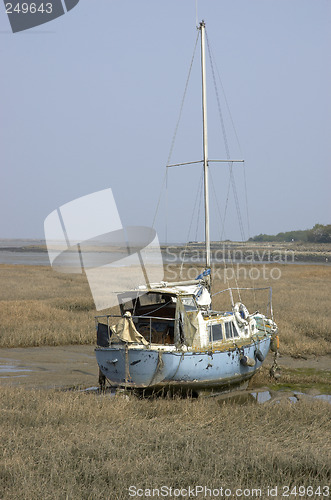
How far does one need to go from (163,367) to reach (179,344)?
2.86ft

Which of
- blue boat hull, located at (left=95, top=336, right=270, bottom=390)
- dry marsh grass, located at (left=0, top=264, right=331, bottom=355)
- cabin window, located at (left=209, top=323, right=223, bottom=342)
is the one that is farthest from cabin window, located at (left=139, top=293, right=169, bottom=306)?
dry marsh grass, located at (left=0, top=264, right=331, bottom=355)

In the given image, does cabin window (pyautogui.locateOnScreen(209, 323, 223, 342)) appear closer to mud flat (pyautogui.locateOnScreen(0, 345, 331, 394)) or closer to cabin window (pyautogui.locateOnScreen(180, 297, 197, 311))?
cabin window (pyautogui.locateOnScreen(180, 297, 197, 311))

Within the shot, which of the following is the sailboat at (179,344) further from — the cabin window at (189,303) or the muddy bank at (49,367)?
the muddy bank at (49,367)

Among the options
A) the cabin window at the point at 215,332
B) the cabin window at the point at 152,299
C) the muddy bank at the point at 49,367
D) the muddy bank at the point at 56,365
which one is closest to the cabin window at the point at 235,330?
the cabin window at the point at 215,332

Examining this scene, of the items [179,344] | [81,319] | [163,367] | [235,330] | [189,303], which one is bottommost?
[81,319]

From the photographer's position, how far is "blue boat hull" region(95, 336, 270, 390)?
14.0 meters

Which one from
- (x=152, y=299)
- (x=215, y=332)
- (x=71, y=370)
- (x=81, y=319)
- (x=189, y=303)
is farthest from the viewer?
(x=81, y=319)

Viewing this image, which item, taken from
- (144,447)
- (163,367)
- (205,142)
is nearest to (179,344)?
(163,367)

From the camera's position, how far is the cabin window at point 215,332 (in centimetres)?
1556

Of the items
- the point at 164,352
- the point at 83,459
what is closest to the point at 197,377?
the point at 164,352

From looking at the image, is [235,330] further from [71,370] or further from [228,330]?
[71,370]

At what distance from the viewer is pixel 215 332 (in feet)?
52.0

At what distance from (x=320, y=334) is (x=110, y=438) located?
605 inches

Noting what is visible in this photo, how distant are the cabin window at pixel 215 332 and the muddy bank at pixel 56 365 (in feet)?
12.8
